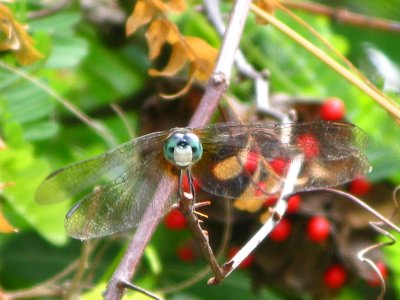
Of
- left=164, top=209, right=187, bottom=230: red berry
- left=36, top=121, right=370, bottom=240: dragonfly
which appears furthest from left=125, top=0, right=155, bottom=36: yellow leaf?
left=164, top=209, right=187, bottom=230: red berry

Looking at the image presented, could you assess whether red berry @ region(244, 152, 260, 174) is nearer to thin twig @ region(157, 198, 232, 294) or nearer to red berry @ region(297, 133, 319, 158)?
red berry @ region(297, 133, 319, 158)

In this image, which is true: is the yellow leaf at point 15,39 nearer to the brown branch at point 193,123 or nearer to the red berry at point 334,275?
the brown branch at point 193,123

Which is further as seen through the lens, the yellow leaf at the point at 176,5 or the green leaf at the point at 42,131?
the green leaf at the point at 42,131

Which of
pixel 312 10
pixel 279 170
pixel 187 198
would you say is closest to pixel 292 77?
pixel 312 10

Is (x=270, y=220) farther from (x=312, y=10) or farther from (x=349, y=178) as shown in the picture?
(x=312, y=10)

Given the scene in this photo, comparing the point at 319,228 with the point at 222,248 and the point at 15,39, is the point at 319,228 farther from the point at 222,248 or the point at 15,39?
the point at 15,39

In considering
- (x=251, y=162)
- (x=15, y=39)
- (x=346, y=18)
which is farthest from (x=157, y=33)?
(x=346, y=18)

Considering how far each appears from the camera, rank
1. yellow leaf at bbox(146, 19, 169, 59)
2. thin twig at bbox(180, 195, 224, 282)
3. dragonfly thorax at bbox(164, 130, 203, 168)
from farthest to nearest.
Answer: yellow leaf at bbox(146, 19, 169, 59) < dragonfly thorax at bbox(164, 130, 203, 168) < thin twig at bbox(180, 195, 224, 282)

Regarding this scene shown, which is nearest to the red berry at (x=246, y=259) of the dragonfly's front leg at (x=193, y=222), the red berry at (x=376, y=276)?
the red berry at (x=376, y=276)
